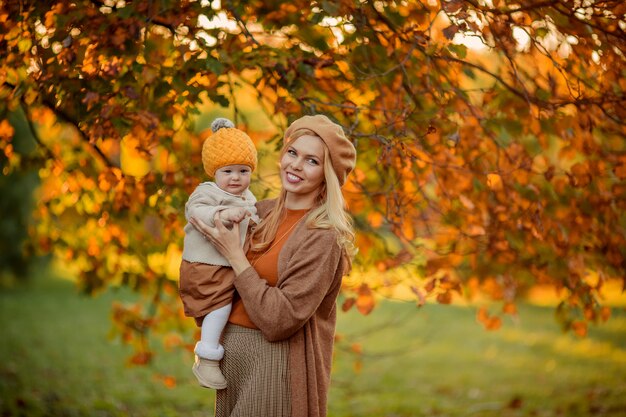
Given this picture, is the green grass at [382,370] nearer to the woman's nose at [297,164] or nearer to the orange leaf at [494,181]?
the orange leaf at [494,181]

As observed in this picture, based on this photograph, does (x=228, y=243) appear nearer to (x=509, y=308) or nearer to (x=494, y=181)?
(x=494, y=181)

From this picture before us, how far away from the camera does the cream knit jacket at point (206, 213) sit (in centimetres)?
294

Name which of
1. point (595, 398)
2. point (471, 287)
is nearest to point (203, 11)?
point (471, 287)

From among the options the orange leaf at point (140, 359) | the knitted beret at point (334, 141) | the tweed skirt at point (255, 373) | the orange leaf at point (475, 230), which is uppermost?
the knitted beret at point (334, 141)

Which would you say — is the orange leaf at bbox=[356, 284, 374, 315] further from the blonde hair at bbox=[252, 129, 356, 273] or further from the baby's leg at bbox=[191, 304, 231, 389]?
the baby's leg at bbox=[191, 304, 231, 389]

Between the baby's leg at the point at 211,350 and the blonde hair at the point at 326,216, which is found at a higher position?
the blonde hair at the point at 326,216

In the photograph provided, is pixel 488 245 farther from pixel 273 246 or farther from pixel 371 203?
pixel 273 246

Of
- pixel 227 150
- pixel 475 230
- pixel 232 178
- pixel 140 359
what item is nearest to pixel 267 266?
pixel 232 178

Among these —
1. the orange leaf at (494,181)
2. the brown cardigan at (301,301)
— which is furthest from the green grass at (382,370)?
the brown cardigan at (301,301)

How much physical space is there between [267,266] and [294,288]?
213 millimetres

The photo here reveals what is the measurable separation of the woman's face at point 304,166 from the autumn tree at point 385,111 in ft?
2.60

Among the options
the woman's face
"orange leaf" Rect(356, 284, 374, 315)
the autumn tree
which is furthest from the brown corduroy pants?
"orange leaf" Rect(356, 284, 374, 315)

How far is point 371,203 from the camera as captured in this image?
15.3 ft

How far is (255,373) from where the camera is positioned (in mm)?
2936
